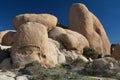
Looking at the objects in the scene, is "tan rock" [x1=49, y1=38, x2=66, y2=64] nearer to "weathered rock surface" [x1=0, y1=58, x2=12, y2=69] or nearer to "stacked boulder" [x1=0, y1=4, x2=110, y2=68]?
→ "stacked boulder" [x1=0, y1=4, x2=110, y2=68]

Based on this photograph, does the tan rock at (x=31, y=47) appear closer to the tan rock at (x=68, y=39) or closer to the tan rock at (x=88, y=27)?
the tan rock at (x=68, y=39)

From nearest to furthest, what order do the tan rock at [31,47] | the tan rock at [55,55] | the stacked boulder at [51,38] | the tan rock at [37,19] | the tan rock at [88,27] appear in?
1. the tan rock at [31,47]
2. the stacked boulder at [51,38]
3. the tan rock at [55,55]
4. the tan rock at [37,19]
5. the tan rock at [88,27]

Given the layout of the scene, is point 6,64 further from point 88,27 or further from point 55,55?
point 88,27

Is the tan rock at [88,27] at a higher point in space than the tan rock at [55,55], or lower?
higher

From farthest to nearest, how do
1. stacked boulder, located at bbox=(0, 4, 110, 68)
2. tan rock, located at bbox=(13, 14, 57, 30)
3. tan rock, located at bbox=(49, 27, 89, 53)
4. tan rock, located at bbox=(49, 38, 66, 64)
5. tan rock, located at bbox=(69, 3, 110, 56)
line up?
tan rock, located at bbox=(69, 3, 110, 56)
tan rock, located at bbox=(13, 14, 57, 30)
tan rock, located at bbox=(49, 27, 89, 53)
tan rock, located at bbox=(49, 38, 66, 64)
stacked boulder, located at bbox=(0, 4, 110, 68)

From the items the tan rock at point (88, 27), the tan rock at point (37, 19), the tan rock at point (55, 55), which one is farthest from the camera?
the tan rock at point (88, 27)

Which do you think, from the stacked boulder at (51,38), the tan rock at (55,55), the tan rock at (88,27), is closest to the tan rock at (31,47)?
the stacked boulder at (51,38)

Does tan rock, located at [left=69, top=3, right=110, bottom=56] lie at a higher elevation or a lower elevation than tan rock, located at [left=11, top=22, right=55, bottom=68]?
higher

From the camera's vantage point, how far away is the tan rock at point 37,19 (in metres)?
30.9

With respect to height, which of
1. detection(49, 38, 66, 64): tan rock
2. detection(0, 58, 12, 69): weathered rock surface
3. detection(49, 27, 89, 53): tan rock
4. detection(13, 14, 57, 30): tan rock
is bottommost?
detection(0, 58, 12, 69): weathered rock surface

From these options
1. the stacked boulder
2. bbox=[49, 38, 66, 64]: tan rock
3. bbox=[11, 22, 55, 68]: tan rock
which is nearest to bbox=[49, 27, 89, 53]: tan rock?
the stacked boulder

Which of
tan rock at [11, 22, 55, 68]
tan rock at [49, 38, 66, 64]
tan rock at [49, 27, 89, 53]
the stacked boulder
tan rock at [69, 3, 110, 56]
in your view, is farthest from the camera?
tan rock at [69, 3, 110, 56]

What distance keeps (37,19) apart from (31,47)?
9.04m

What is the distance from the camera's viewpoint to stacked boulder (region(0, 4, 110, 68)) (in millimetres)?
22359
